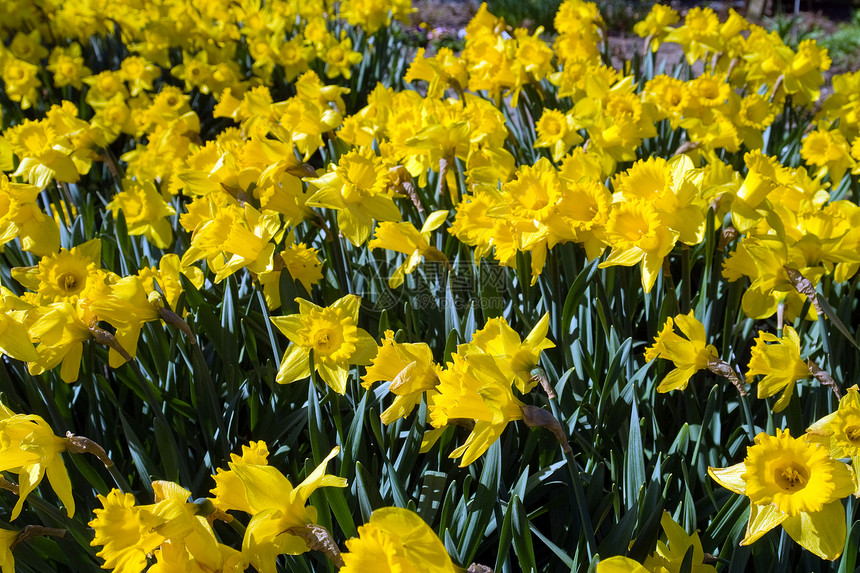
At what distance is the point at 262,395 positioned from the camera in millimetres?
1748

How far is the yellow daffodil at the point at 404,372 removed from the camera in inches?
49.1

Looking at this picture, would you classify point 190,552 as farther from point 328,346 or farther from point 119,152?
point 119,152

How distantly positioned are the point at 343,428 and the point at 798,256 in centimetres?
111

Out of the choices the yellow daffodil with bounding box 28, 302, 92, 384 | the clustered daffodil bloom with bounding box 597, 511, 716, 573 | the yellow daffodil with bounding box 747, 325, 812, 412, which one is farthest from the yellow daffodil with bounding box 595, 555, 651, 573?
the yellow daffodil with bounding box 28, 302, 92, 384

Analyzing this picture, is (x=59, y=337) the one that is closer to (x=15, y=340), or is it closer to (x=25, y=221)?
(x=15, y=340)

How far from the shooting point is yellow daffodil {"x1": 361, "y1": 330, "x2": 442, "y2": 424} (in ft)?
4.09

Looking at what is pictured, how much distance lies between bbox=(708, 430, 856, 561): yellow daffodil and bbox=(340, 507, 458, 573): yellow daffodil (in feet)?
1.57

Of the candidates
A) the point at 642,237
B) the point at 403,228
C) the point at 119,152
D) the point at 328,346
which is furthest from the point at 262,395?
the point at 119,152

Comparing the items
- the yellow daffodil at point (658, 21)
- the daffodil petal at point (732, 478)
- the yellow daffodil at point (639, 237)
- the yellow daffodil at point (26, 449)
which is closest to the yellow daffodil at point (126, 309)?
the yellow daffodil at point (26, 449)

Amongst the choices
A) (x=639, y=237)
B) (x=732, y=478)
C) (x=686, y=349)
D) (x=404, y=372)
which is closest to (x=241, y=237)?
(x=404, y=372)

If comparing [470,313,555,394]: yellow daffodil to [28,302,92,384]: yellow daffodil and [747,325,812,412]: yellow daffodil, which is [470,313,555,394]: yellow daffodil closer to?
[747,325,812,412]: yellow daffodil

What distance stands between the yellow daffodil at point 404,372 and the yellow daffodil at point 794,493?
0.53 m

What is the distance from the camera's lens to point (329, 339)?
1415 millimetres

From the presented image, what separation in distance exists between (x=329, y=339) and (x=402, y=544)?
612mm
